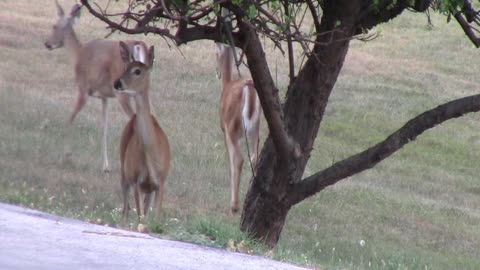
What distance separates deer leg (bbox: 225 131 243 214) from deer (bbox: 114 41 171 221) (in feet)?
6.76

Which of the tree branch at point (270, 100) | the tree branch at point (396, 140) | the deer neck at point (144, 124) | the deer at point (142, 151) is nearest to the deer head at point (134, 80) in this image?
the deer at point (142, 151)

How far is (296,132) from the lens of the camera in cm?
1080

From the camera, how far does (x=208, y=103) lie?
21.9 m

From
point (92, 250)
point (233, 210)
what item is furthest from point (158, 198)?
point (92, 250)

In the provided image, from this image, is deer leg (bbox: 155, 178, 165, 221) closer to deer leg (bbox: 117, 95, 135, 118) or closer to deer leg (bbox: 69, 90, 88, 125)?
deer leg (bbox: 117, 95, 135, 118)

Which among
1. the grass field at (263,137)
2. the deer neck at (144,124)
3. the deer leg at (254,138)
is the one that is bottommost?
the grass field at (263,137)

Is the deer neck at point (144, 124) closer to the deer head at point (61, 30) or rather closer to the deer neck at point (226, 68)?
the deer neck at point (226, 68)

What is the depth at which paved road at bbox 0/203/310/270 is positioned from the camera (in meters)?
6.11

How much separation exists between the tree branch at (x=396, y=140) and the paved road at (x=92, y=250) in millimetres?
3205

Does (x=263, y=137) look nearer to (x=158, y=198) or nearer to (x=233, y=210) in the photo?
(x=233, y=210)

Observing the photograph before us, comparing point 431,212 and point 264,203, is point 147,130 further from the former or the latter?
point 431,212

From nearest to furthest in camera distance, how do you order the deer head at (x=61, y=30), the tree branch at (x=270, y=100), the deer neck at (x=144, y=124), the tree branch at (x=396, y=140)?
the tree branch at (x=270, y=100) → the tree branch at (x=396, y=140) → the deer neck at (x=144, y=124) → the deer head at (x=61, y=30)

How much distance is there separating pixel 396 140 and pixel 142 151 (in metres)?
2.76

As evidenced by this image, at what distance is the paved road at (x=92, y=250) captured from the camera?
6.11 m
